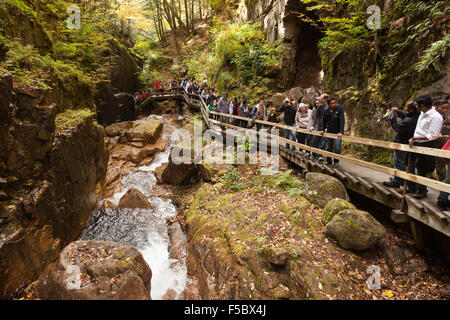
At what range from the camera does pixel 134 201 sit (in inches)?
374

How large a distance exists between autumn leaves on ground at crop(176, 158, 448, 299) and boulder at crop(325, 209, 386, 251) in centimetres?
20

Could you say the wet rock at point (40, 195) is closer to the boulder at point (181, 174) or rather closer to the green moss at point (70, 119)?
the green moss at point (70, 119)

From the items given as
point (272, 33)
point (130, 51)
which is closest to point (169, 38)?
point (130, 51)

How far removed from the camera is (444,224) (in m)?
3.61

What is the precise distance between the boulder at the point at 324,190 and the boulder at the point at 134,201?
6.67 metres

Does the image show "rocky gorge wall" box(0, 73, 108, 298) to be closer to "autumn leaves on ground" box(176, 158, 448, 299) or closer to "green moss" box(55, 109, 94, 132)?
"green moss" box(55, 109, 94, 132)

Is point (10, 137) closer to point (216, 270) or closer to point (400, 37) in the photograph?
point (216, 270)

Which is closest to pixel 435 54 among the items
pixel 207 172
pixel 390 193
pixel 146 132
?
pixel 390 193

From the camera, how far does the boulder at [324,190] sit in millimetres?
5754

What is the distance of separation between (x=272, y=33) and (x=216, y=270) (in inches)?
636

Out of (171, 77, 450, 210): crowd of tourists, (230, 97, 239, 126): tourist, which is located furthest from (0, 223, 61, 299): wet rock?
(230, 97, 239, 126): tourist

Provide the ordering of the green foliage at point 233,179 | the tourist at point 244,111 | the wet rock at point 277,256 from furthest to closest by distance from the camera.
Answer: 1. the tourist at point 244,111
2. the green foliage at point 233,179
3. the wet rock at point 277,256

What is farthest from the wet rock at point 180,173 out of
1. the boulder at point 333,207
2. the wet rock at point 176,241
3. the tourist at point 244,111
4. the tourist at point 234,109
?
the boulder at point 333,207

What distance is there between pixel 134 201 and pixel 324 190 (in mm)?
7622
